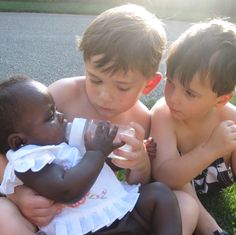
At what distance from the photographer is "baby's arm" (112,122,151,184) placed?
79.4 inches

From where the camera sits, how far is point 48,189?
1700mm

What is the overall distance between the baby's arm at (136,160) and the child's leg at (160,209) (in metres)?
0.14

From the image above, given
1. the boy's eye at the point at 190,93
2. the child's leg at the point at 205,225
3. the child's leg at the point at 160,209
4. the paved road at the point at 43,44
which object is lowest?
the paved road at the point at 43,44

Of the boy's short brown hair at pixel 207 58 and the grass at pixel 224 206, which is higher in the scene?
the boy's short brown hair at pixel 207 58

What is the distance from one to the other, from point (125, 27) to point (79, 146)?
57 centimetres

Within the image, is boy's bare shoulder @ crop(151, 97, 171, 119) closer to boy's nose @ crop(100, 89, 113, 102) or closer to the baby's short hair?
boy's nose @ crop(100, 89, 113, 102)

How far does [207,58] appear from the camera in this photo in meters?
2.14

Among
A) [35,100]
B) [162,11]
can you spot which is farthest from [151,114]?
[162,11]

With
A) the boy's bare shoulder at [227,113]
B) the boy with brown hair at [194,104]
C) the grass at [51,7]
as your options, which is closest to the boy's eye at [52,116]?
the boy with brown hair at [194,104]

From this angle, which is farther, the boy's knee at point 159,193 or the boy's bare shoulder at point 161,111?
the boy's bare shoulder at point 161,111

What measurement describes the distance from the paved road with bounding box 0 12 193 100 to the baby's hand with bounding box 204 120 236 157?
2.40m

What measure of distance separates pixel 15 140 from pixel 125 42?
64 cm

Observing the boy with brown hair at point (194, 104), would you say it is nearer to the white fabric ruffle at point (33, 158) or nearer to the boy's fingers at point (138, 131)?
the boy's fingers at point (138, 131)

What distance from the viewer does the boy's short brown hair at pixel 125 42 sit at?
1993 millimetres
